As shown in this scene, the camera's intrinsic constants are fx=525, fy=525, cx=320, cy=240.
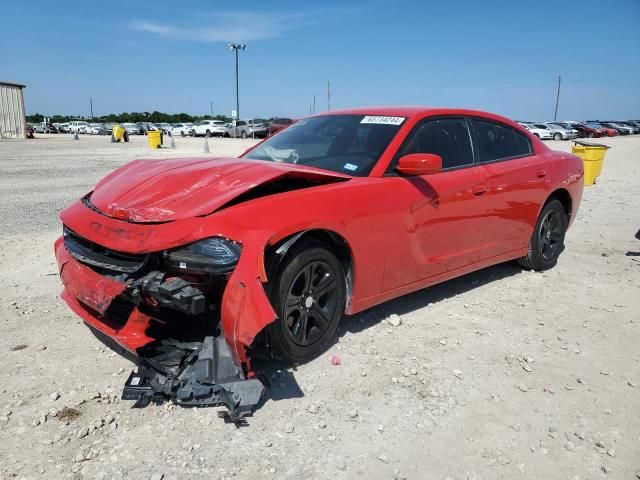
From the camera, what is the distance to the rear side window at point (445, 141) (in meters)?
3.92

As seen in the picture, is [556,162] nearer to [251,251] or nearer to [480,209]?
[480,209]

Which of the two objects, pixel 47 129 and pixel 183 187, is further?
pixel 47 129

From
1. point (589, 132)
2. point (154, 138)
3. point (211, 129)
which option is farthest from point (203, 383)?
point (589, 132)

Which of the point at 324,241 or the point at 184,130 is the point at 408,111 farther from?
the point at 184,130

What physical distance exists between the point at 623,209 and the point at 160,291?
29.1 ft

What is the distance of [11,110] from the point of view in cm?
3825

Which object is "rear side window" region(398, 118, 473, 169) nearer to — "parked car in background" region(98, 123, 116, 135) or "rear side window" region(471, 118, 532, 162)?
"rear side window" region(471, 118, 532, 162)

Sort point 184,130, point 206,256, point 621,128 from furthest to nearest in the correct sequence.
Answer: point 621,128
point 184,130
point 206,256

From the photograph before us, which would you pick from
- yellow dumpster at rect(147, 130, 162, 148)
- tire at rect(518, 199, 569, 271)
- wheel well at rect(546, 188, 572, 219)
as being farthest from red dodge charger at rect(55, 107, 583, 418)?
yellow dumpster at rect(147, 130, 162, 148)

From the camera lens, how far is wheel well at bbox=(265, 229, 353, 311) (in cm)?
290

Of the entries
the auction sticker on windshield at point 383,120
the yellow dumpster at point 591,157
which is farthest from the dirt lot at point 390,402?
the yellow dumpster at point 591,157

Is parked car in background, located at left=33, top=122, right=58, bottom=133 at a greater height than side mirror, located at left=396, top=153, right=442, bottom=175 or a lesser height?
lesser

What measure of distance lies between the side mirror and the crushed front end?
140 cm

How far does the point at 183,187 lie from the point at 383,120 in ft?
5.65
